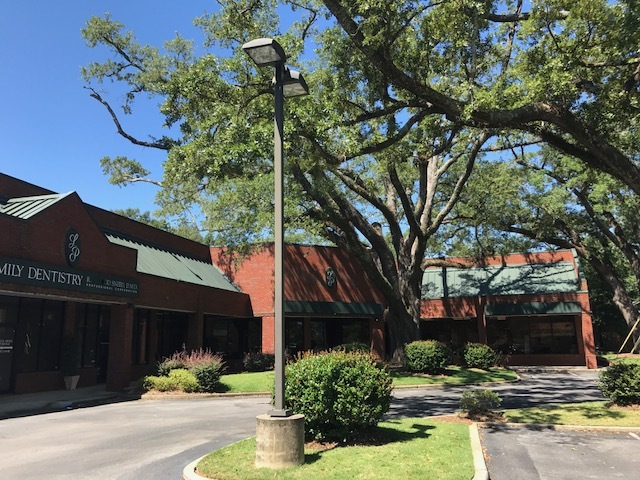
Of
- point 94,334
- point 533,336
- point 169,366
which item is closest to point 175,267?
point 94,334

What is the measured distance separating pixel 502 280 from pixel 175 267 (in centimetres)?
2115

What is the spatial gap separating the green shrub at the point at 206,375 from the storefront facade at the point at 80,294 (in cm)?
205

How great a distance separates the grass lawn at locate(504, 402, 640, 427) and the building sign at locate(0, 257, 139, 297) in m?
13.2

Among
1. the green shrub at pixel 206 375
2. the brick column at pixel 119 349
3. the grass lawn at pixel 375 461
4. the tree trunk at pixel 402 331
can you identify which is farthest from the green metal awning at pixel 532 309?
the grass lawn at pixel 375 461

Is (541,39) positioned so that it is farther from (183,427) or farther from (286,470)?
(183,427)

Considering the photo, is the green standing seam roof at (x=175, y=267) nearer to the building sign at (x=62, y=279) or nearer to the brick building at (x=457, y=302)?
the brick building at (x=457, y=302)

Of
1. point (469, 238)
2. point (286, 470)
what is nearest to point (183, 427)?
point (286, 470)

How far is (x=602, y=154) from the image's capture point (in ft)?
36.8

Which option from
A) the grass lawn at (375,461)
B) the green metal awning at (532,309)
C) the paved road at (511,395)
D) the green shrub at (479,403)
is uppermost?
the green metal awning at (532,309)

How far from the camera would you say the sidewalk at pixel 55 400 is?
13961mm

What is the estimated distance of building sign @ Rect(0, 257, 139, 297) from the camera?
45.6 ft

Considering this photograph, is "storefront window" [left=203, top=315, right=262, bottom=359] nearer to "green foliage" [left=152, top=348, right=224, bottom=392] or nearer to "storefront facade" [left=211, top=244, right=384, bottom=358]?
"storefront facade" [left=211, top=244, right=384, bottom=358]

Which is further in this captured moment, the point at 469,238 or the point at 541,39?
the point at 469,238

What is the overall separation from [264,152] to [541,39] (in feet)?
25.6
